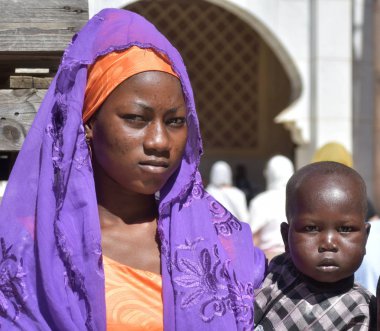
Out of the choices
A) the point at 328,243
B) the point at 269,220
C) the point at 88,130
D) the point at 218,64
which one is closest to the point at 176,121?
the point at 88,130

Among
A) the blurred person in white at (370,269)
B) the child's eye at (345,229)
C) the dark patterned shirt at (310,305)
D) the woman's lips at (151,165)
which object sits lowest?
the blurred person in white at (370,269)

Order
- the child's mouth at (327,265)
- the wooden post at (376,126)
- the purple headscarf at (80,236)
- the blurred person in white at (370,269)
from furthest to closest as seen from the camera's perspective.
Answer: the wooden post at (376,126), the blurred person in white at (370,269), the child's mouth at (327,265), the purple headscarf at (80,236)

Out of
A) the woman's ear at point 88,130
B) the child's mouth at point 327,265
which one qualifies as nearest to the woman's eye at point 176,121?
the woman's ear at point 88,130

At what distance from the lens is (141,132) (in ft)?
5.75

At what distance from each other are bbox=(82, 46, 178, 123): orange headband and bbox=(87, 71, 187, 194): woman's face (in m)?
0.01

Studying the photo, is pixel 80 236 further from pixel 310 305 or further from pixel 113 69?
pixel 310 305

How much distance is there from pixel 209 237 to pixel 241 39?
32.7ft

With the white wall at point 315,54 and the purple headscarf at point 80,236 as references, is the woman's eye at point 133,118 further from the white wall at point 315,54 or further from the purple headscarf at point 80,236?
the white wall at point 315,54

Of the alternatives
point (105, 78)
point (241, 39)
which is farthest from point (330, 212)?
point (241, 39)

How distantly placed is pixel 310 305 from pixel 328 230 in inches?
6.7

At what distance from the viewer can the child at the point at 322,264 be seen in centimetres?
184

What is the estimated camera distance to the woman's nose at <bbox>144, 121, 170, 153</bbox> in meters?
1.74

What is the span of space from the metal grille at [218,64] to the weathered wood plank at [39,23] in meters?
9.07

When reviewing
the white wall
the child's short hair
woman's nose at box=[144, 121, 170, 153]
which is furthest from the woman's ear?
A: the white wall
